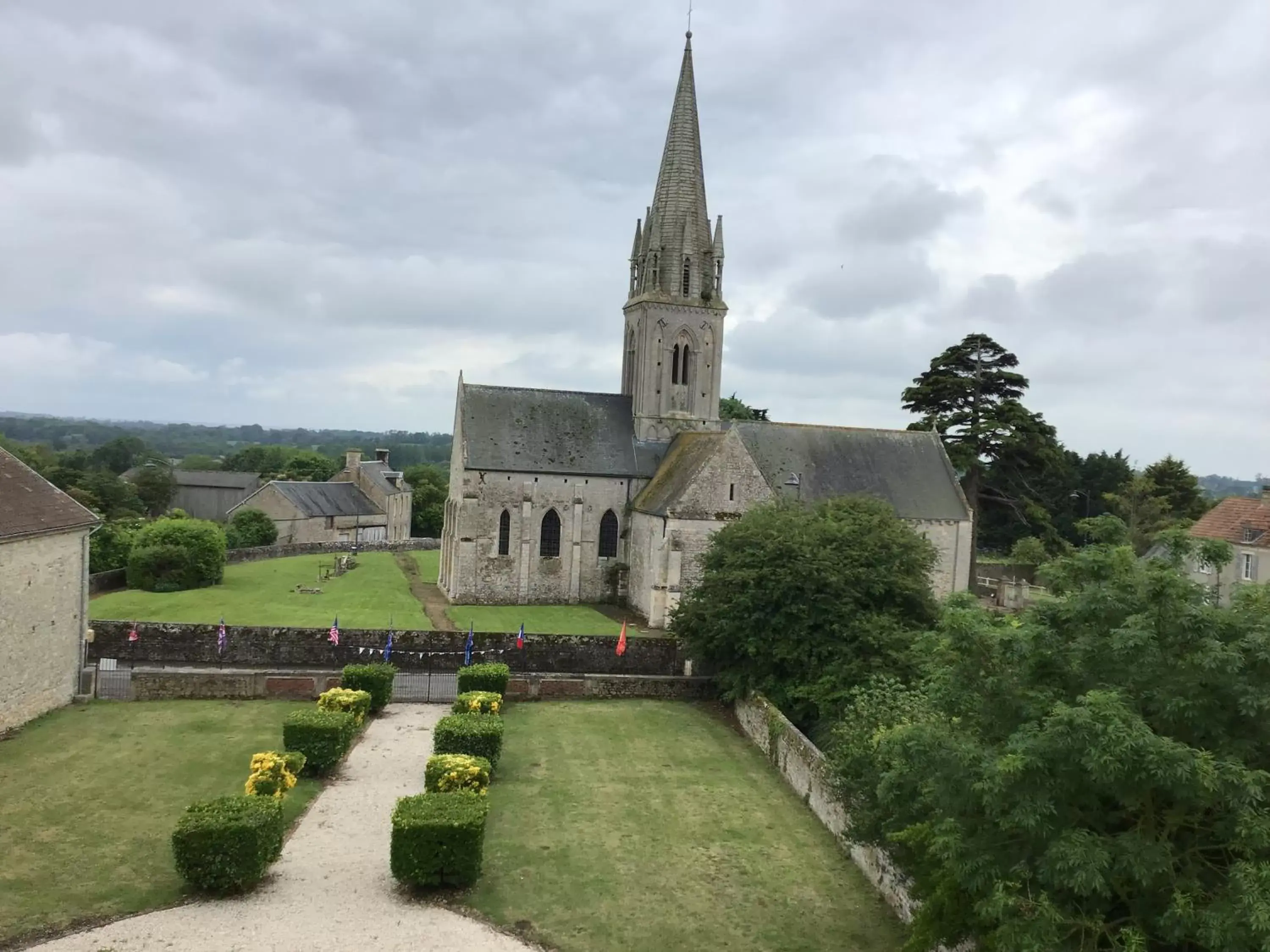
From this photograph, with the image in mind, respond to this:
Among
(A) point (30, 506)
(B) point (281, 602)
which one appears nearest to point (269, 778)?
(A) point (30, 506)

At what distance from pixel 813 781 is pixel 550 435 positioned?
25581mm

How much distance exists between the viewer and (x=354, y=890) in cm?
1324

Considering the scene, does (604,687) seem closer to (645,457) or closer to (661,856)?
(661,856)

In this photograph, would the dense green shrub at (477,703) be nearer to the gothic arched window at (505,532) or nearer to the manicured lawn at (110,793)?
the manicured lawn at (110,793)

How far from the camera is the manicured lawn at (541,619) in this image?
34.7m

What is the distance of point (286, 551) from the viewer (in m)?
54.3

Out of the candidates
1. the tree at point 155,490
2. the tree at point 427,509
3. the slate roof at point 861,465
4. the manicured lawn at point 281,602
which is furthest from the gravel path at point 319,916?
the tree at point 155,490

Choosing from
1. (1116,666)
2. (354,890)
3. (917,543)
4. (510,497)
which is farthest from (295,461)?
(1116,666)

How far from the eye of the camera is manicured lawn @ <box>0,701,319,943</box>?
12.7m

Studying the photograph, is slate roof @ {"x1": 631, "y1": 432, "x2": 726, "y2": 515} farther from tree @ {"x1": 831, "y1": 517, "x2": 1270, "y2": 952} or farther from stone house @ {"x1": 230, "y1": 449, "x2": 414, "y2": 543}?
stone house @ {"x1": 230, "y1": 449, "x2": 414, "y2": 543}

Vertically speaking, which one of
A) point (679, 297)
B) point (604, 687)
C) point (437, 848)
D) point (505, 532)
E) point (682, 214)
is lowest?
point (604, 687)

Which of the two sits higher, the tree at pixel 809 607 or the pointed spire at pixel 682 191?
the pointed spire at pixel 682 191

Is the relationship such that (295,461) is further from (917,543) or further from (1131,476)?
(917,543)

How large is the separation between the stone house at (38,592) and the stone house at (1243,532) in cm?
3557
